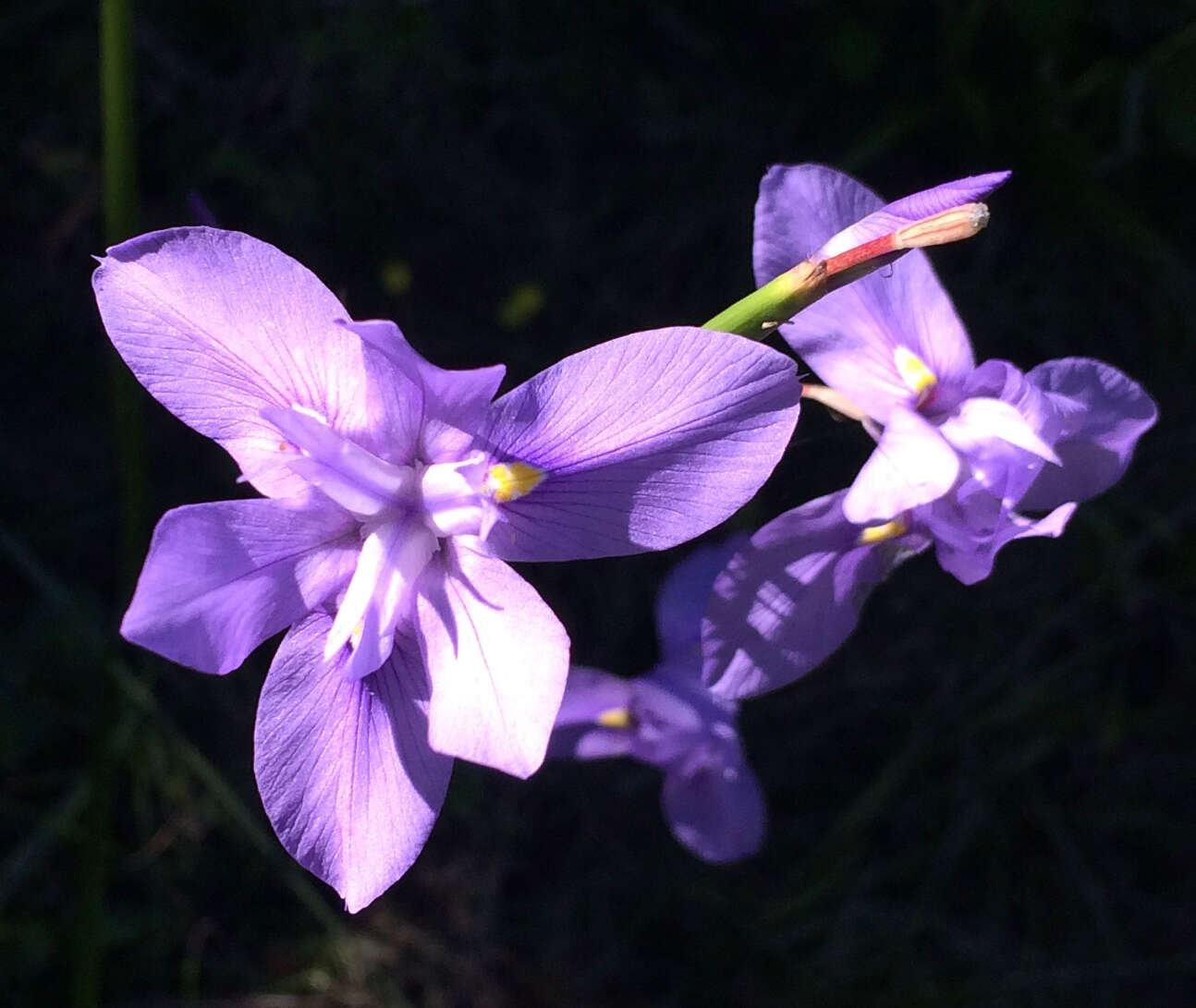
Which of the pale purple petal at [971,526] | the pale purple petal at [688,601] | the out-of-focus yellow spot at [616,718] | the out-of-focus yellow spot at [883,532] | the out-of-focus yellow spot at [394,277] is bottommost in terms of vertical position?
the out-of-focus yellow spot at [616,718]

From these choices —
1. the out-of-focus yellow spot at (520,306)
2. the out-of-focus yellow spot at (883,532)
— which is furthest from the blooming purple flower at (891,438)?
the out-of-focus yellow spot at (520,306)

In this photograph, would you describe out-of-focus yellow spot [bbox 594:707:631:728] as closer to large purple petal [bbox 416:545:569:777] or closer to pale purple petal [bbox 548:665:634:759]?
pale purple petal [bbox 548:665:634:759]

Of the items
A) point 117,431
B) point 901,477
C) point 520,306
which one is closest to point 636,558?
point 520,306

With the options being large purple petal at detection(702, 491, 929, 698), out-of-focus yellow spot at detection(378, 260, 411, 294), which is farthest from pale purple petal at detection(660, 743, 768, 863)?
out-of-focus yellow spot at detection(378, 260, 411, 294)

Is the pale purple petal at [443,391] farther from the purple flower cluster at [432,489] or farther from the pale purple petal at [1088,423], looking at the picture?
the pale purple petal at [1088,423]

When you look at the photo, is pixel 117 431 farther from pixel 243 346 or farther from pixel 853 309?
pixel 853 309

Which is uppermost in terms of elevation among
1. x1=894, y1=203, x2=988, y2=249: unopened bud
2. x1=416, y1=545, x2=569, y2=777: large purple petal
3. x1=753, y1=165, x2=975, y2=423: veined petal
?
x1=894, y1=203, x2=988, y2=249: unopened bud

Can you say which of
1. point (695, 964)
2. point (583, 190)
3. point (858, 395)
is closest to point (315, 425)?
point (858, 395)
